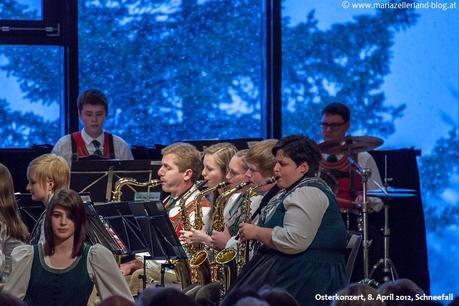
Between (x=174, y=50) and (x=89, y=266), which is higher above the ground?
(x=174, y=50)

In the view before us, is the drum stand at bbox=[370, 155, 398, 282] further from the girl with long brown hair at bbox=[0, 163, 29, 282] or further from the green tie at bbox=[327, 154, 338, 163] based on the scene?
the girl with long brown hair at bbox=[0, 163, 29, 282]

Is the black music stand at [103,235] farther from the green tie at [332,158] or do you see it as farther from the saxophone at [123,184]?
the green tie at [332,158]

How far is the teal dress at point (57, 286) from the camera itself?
19.4ft

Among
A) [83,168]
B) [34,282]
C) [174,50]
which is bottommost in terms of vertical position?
[34,282]

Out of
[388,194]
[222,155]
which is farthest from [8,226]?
[388,194]

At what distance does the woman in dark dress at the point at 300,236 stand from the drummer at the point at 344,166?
8.57 ft

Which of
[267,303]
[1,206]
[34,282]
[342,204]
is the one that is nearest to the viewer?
[267,303]

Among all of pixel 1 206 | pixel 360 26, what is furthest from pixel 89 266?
pixel 360 26

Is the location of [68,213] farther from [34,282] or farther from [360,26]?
[360,26]

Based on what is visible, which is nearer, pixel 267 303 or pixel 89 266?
pixel 267 303

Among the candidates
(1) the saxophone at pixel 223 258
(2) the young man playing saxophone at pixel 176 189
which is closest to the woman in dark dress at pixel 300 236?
(1) the saxophone at pixel 223 258

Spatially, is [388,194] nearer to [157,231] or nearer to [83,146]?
[83,146]

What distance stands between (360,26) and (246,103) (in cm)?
132

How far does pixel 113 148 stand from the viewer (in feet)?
31.2
